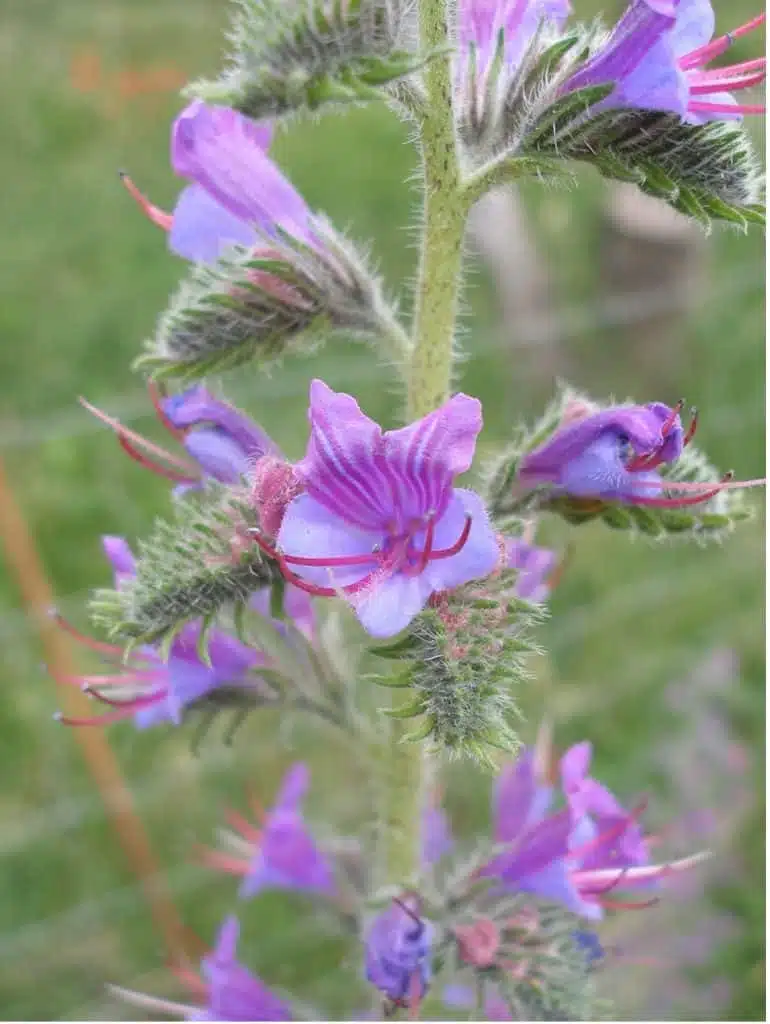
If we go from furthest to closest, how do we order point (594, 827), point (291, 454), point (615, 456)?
1. point (291, 454)
2. point (594, 827)
3. point (615, 456)

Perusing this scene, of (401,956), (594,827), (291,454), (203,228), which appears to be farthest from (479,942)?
(291,454)

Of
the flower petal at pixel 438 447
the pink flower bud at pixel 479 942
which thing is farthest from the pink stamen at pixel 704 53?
the pink flower bud at pixel 479 942

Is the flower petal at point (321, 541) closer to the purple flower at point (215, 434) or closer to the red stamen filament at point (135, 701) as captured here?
the purple flower at point (215, 434)

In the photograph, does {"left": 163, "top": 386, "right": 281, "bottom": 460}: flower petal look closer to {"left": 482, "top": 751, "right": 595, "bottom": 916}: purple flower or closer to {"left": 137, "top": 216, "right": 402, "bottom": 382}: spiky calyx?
{"left": 137, "top": 216, "right": 402, "bottom": 382}: spiky calyx

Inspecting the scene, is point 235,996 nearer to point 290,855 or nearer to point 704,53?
point 290,855

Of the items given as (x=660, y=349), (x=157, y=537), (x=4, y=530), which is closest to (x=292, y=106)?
(x=157, y=537)

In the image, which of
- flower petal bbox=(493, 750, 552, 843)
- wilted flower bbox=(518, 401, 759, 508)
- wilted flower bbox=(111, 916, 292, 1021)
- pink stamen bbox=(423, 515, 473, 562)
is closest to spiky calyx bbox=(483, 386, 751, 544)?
wilted flower bbox=(518, 401, 759, 508)
